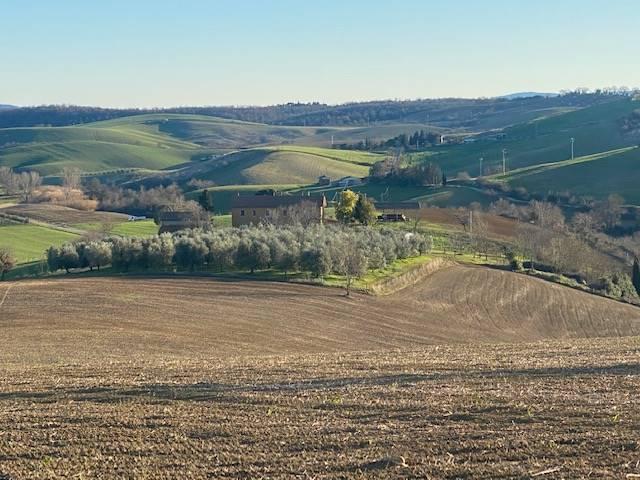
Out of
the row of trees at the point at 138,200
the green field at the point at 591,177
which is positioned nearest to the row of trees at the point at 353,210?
the row of trees at the point at 138,200

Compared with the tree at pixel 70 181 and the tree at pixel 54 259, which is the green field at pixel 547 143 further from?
the tree at pixel 54 259

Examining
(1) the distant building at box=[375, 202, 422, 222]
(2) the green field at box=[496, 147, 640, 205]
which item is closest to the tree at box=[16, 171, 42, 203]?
(1) the distant building at box=[375, 202, 422, 222]

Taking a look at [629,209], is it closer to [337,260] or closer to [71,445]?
[337,260]

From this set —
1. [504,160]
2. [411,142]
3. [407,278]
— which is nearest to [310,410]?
[407,278]

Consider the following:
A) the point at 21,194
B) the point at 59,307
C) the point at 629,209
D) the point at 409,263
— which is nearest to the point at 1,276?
the point at 59,307

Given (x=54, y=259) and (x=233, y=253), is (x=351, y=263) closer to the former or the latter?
(x=233, y=253)
